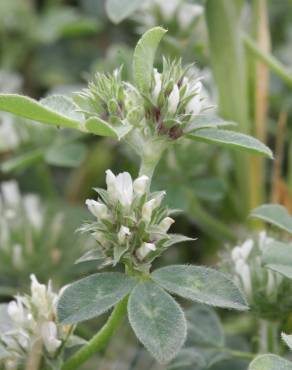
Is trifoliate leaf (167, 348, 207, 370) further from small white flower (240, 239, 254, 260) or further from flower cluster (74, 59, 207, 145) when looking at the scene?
flower cluster (74, 59, 207, 145)

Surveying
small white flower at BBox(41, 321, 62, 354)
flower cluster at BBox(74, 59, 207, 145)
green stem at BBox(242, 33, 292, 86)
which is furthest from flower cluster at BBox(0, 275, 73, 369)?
green stem at BBox(242, 33, 292, 86)

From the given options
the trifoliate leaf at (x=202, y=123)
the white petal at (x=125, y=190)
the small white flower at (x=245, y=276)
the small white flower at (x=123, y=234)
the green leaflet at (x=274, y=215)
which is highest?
the trifoliate leaf at (x=202, y=123)

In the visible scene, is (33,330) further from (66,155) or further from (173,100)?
(66,155)

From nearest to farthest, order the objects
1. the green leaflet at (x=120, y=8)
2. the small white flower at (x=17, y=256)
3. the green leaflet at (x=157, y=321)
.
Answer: the green leaflet at (x=157, y=321) → the green leaflet at (x=120, y=8) → the small white flower at (x=17, y=256)

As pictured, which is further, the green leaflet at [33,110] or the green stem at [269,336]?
the green stem at [269,336]

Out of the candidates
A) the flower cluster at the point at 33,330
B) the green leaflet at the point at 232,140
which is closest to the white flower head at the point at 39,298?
the flower cluster at the point at 33,330

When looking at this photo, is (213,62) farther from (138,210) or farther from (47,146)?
(138,210)

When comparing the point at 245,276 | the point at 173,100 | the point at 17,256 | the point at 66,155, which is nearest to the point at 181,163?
the point at 66,155

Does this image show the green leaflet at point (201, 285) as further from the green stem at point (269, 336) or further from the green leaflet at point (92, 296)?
the green stem at point (269, 336)
